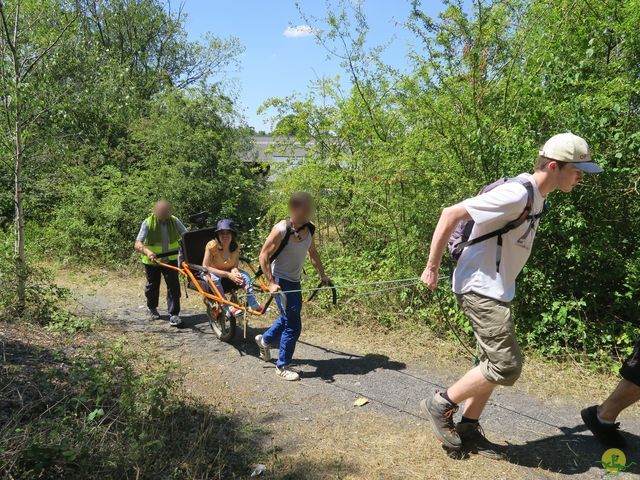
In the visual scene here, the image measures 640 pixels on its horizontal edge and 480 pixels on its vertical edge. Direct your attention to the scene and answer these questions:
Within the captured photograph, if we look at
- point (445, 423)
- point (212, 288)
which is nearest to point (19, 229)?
point (212, 288)

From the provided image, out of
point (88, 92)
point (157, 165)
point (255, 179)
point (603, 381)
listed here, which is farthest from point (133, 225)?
point (603, 381)

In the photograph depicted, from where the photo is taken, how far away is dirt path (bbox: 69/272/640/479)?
10.9 feet

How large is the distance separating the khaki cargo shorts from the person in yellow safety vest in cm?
460

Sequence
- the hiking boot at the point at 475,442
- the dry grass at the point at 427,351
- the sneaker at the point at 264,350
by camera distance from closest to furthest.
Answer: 1. the hiking boot at the point at 475,442
2. the dry grass at the point at 427,351
3. the sneaker at the point at 264,350

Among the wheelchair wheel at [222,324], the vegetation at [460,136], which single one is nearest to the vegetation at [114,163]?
the vegetation at [460,136]

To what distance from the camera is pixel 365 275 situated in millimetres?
7254

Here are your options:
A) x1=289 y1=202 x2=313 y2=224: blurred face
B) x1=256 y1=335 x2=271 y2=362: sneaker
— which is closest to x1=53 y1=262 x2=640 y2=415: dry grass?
x1=256 y1=335 x2=271 y2=362: sneaker

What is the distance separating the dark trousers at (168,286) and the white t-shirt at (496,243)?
464cm

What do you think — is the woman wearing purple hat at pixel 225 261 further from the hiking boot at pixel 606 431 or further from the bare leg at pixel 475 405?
the hiking boot at pixel 606 431

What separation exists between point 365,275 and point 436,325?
1618 millimetres

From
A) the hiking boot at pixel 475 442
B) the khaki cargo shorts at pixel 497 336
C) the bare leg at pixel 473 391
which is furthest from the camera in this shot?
the hiking boot at pixel 475 442

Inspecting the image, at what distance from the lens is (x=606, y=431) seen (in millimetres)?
3600

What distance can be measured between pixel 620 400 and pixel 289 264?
2.91 metres

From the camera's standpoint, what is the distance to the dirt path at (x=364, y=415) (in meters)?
3.33
